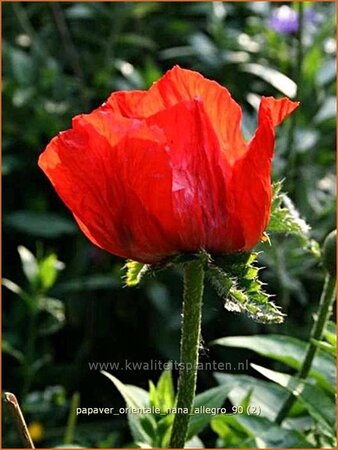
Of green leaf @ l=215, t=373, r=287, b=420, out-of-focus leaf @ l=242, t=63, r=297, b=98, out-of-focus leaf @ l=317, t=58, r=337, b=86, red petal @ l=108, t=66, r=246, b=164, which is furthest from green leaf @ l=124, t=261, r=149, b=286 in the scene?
out-of-focus leaf @ l=317, t=58, r=337, b=86

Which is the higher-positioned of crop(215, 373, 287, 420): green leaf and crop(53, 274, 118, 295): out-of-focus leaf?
crop(53, 274, 118, 295): out-of-focus leaf

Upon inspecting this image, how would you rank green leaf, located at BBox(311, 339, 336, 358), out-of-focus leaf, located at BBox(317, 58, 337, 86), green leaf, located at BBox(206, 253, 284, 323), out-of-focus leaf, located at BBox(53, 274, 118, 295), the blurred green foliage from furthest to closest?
out-of-focus leaf, located at BBox(317, 58, 337, 86), out-of-focus leaf, located at BBox(53, 274, 118, 295), the blurred green foliage, green leaf, located at BBox(311, 339, 336, 358), green leaf, located at BBox(206, 253, 284, 323)

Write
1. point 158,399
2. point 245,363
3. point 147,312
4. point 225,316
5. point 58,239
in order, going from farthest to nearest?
point 58,239, point 147,312, point 225,316, point 245,363, point 158,399

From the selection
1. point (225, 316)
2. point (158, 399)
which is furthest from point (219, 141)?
point (225, 316)

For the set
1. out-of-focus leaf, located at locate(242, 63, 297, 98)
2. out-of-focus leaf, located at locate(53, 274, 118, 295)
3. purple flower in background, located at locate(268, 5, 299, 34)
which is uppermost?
purple flower in background, located at locate(268, 5, 299, 34)

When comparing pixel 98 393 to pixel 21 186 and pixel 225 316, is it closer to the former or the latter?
pixel 225 316

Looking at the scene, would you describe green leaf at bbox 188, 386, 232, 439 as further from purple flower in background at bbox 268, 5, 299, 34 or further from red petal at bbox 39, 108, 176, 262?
purple flower in background at bbox 268, 5, 299, 34
